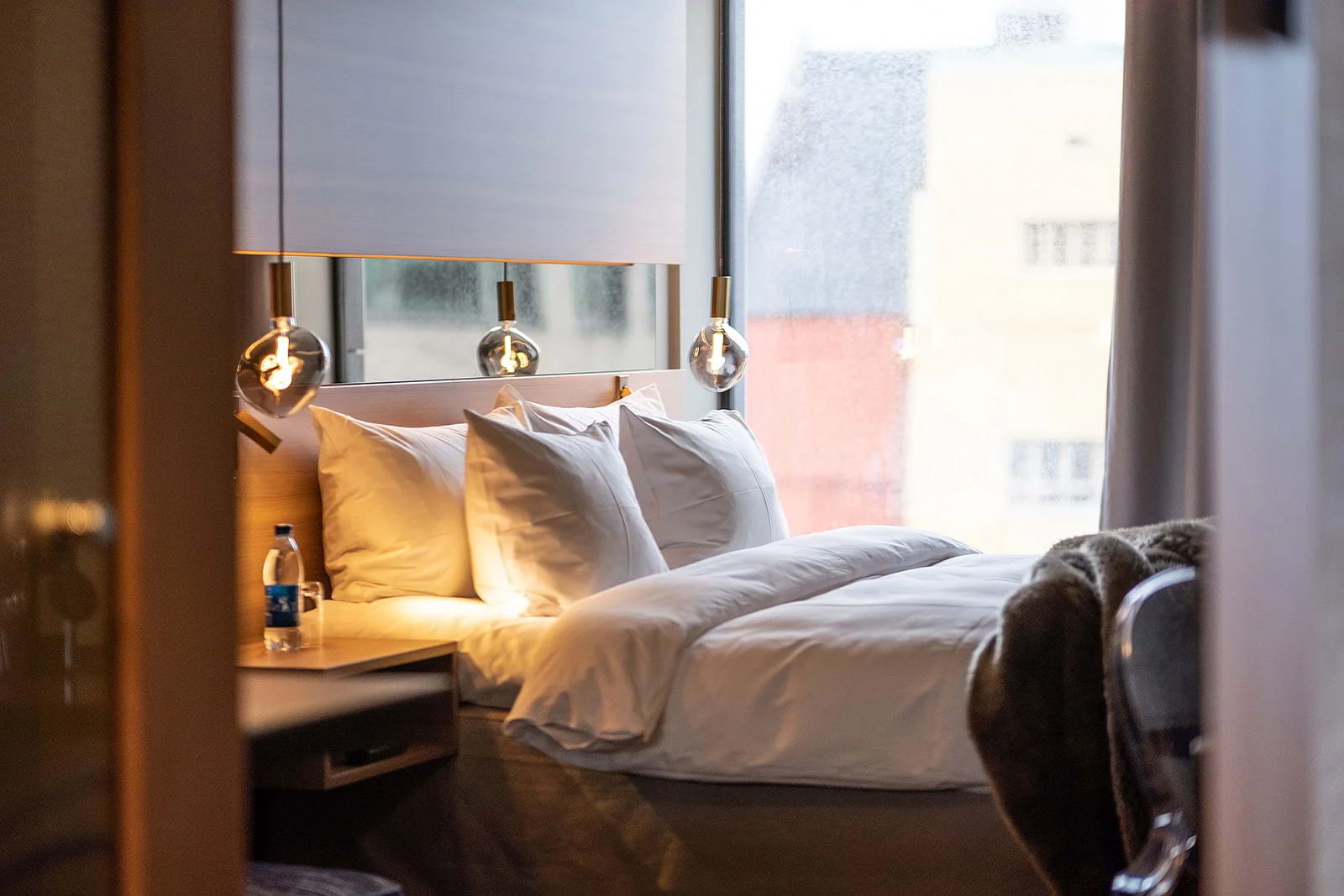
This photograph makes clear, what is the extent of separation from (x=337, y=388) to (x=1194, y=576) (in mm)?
1968

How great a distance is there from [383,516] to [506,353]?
2.01 feet

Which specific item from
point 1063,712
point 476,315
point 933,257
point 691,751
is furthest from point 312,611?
point 933,257

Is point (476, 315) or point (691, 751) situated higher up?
point (476, 315)

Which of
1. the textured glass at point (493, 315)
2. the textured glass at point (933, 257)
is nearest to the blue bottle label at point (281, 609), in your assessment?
the textured glass at point (493, 315)

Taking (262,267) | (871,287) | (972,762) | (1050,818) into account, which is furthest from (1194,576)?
(871,287)

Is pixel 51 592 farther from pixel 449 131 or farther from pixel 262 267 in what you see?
pixel 449 131

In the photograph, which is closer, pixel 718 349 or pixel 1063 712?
pixel 1063 712

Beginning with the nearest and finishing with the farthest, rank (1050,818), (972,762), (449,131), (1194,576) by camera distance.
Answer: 1. (1194,576)
2. (1050,818)
3. (972,762)
4. (449,131)

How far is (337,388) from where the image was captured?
118 inches

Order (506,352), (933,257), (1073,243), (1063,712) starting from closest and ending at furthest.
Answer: (1063,712)
(506,352)
(1073,243)
(933,257)

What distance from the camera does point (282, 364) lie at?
7.07 ft

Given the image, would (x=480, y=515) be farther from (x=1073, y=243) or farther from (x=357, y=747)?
(x=1073, y=243)

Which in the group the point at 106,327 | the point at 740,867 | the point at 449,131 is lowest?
the point at 740,867

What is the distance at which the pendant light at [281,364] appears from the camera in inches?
84.4
